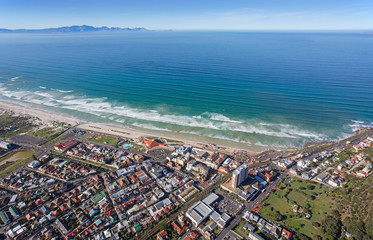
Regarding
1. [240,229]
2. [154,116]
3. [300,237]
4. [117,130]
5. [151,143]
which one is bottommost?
[240,229]

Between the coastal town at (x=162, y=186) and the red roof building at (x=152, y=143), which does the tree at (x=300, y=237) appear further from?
the red roof building at (x=152, y=143)

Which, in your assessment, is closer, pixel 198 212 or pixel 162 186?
pixel 198 212

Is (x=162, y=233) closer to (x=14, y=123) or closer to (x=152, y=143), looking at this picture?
(x=152, y=143)

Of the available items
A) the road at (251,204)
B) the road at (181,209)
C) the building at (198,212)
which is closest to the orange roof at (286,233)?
the road at (251,204)

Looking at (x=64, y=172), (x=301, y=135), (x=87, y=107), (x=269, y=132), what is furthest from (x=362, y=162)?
(x=87, y=107)

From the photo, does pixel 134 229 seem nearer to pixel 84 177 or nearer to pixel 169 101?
pixel 84 177

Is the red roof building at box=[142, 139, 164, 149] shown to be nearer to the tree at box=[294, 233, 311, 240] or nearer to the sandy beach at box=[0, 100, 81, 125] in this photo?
the sandy beach at box=[0, 100, 81, 125]

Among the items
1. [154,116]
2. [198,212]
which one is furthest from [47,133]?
[198,212]
